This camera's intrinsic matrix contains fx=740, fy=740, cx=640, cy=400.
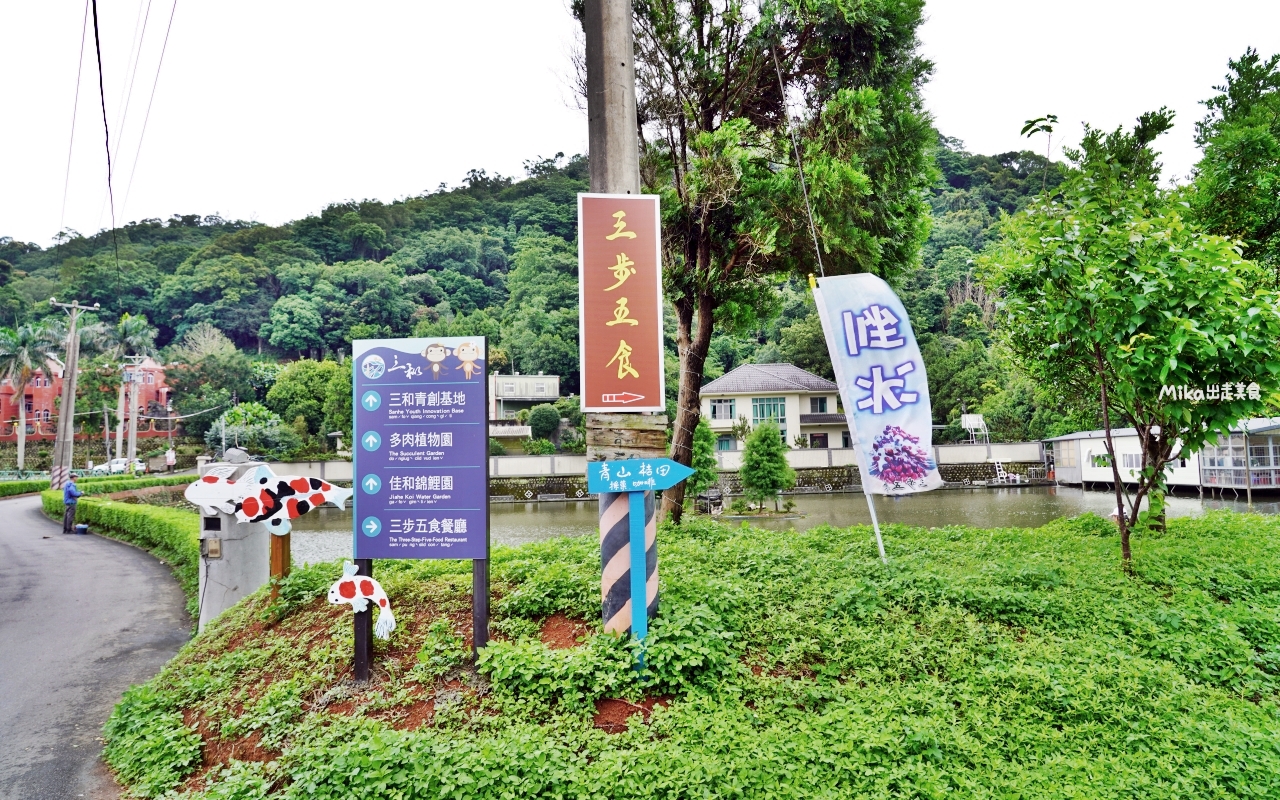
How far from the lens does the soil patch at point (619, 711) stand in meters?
3.74

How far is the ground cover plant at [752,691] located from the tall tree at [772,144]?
401cm

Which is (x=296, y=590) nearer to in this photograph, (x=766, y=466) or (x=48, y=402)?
(x=766, y=466)

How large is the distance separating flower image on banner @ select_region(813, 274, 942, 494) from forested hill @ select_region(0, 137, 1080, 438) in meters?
33.0

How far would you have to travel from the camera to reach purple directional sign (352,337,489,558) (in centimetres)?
443

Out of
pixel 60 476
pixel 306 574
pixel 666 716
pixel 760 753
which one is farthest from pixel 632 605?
pixel 60 476

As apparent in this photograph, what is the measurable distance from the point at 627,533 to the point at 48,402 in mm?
52341

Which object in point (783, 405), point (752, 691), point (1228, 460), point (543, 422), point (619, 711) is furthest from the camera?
point (543, 422)

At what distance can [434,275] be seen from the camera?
59.4 m

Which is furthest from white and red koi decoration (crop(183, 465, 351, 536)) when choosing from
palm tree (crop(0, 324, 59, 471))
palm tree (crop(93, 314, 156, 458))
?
A: palm tree (crop(0, 324, 59, 471))

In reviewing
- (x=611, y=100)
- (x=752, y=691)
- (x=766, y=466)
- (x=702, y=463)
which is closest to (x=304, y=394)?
(x=702, y=463)

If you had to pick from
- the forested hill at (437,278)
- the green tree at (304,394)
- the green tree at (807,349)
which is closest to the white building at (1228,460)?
the forested hill at (437,278)

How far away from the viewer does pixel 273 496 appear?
16.6 feet

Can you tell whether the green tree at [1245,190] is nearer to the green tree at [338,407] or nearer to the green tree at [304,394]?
the green tree at [338,407]

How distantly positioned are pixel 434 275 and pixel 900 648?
5898 centimetres
